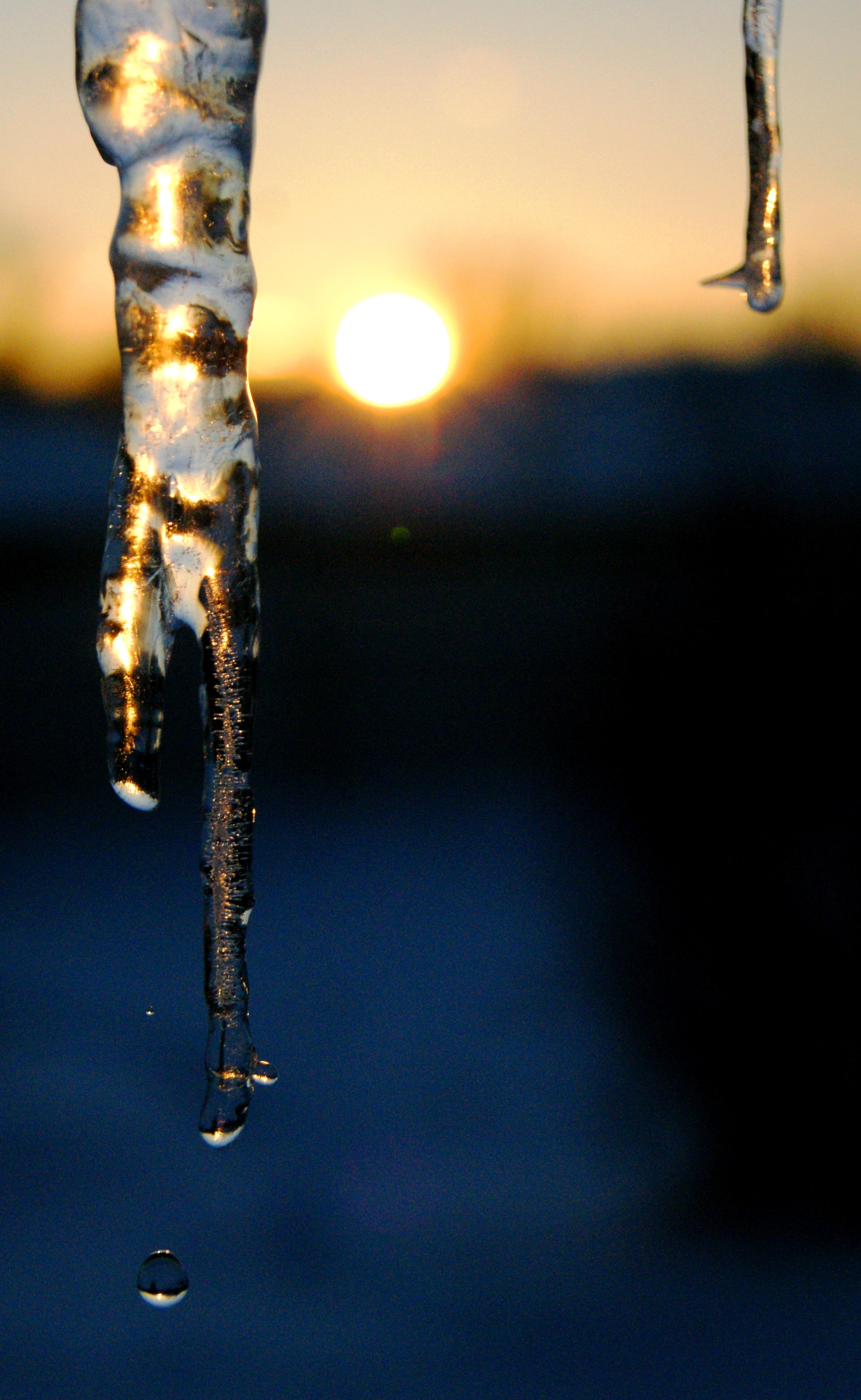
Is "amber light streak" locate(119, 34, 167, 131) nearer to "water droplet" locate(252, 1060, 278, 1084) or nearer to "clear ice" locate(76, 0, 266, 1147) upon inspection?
"clear ice" locate(76, 0, 266, 1147)

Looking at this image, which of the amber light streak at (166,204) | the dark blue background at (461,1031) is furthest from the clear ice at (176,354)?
the dark blue background at (461,1031)

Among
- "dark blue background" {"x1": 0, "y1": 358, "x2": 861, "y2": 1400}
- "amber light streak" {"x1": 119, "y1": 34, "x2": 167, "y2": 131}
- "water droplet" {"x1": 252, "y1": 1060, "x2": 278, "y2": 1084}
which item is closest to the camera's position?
"amber light streak" {"x1": 119, "y1": 34, "x2": 167, "y2": 131}

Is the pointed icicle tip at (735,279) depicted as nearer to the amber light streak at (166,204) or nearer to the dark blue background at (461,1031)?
the amber light streak at (166,204)

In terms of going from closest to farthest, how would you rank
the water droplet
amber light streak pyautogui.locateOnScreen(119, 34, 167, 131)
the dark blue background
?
amber light streak pyautogui.locateOnScreen(119, 34, 167, 131)
the water droplet
the dark blue background

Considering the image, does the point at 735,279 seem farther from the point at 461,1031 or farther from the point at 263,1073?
the point at 461,1031

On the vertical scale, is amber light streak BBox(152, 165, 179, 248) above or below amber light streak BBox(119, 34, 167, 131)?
below

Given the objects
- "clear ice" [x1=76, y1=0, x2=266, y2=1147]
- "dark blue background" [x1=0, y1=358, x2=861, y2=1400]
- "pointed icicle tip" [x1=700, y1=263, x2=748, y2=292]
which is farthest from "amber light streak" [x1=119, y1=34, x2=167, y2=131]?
"dark blue background" [x1=0, y1=358, x2=861, y2=1400]
